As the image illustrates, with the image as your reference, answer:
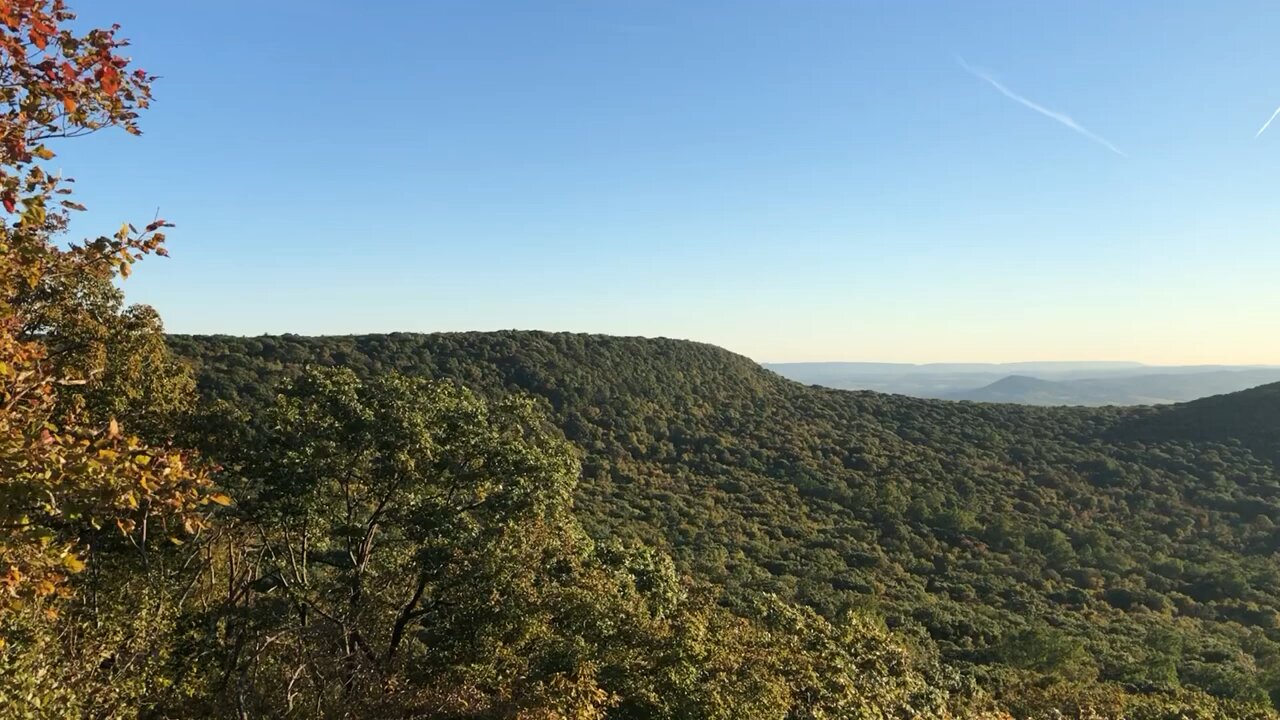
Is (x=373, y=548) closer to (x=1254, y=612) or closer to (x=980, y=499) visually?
(x=1254, y=612)

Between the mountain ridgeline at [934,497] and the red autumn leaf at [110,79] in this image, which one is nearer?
the red autumn leaf at [110,79]

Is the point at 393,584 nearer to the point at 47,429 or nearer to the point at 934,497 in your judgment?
the point at 47,429

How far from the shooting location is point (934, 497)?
56062 millimetres

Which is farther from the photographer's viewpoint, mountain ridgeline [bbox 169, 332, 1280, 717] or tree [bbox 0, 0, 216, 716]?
mountain ridgeline [bbox 169, 332, 1280, 717]

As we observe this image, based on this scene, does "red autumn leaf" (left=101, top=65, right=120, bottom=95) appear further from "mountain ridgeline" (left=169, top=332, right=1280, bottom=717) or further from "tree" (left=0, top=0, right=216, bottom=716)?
"mountain ridgeline" (left=169, top=332, right=1280, bottom=717)

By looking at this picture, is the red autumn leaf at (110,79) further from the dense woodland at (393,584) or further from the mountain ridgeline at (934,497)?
the mountain ridgeline at (934,497)

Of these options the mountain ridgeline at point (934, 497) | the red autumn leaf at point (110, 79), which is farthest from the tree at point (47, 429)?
the mountain ridgeline at point (934, 497)

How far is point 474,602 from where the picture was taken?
40.8ft

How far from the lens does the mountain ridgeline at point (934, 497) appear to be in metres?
34.8

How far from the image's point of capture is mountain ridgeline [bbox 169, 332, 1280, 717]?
114 ft

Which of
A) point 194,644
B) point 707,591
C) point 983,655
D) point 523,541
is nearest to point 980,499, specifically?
point 983,655

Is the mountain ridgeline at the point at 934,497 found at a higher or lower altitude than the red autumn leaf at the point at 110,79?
lower

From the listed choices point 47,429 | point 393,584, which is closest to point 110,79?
point 47,429

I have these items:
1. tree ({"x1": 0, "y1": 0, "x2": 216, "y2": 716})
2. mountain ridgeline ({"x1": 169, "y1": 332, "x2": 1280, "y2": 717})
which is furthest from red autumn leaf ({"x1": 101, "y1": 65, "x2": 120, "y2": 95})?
mountain ridgeline ({"x1": 169, "y1": 332, "x2": 1280, "y2": 717})
